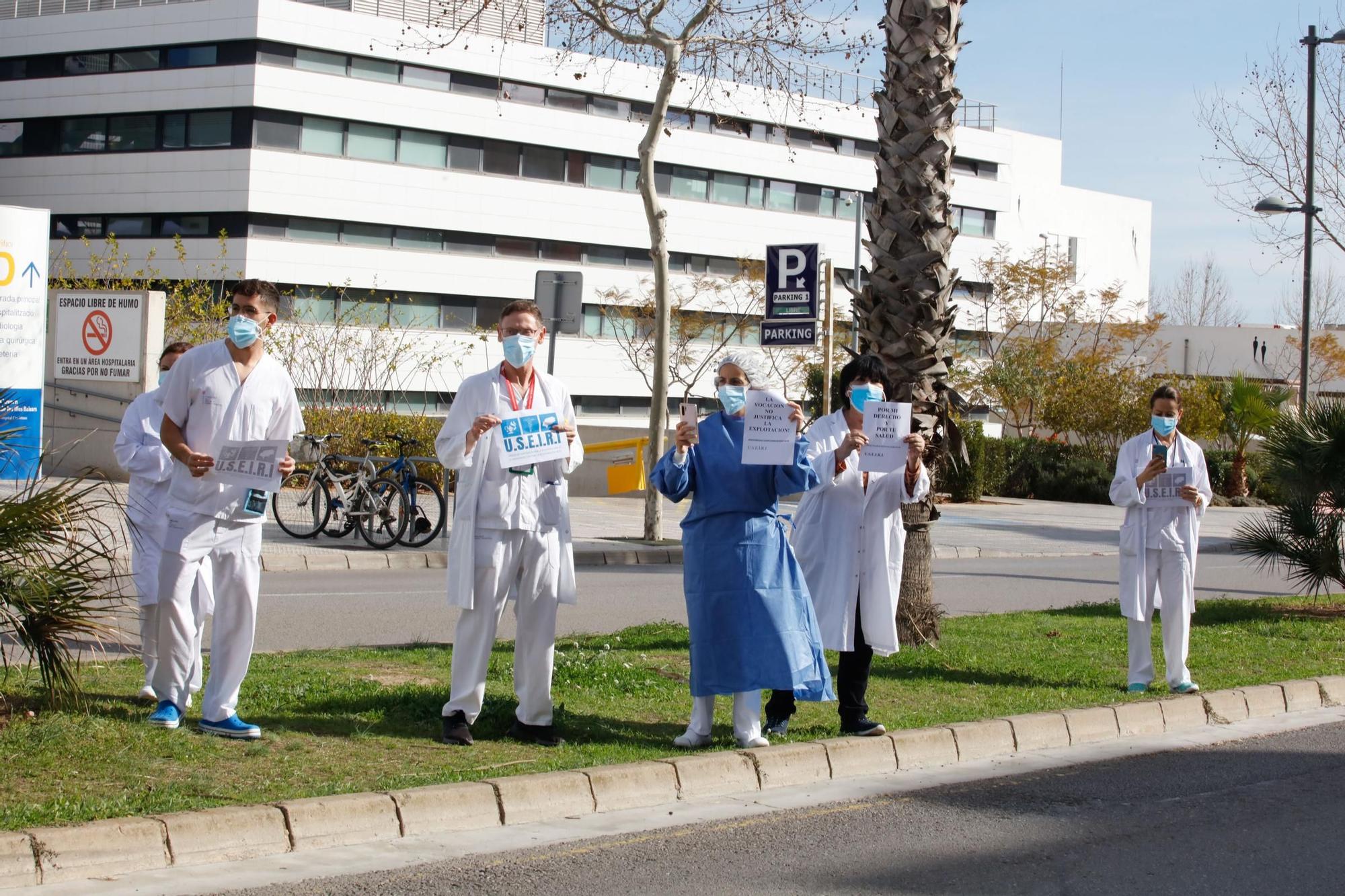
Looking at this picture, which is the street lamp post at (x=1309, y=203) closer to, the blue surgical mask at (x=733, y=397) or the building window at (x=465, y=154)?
the blue surgical mask at (x=733, y=397)

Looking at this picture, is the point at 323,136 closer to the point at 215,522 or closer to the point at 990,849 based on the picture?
the point at 215,522

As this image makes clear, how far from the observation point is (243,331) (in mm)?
6973

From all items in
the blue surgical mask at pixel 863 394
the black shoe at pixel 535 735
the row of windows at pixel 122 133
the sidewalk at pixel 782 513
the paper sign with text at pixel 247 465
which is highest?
the row of windows at pixel 122 133

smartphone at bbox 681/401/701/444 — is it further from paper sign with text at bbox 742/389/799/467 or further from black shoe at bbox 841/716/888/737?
black shoe at bbox 841/716/888/737

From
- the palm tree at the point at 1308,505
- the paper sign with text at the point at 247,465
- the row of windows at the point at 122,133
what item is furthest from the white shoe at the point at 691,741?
the row of windows at the point at 122,133

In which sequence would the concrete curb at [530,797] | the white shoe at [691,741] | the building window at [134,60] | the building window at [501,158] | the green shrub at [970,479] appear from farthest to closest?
the building window at [501,158] < the building window at [134,60] < the green shrub at [970,479] < the white shoe at [691,741] < the concrete curb at [530,797]

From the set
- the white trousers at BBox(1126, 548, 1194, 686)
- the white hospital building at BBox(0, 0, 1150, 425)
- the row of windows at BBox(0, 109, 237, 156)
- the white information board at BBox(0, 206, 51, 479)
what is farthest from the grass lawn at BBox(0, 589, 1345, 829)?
the row of windows at BBox(0, 109, 237, 156)

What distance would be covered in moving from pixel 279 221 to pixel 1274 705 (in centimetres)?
4524

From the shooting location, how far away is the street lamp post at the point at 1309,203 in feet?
77.4

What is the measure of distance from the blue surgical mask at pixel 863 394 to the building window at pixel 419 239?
47.4 m

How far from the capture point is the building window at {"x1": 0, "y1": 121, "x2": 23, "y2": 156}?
53.1 meters

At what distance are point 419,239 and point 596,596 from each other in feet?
133

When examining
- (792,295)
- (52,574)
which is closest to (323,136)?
(792,295)

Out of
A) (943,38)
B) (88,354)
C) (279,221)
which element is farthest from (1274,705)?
(279,221)
